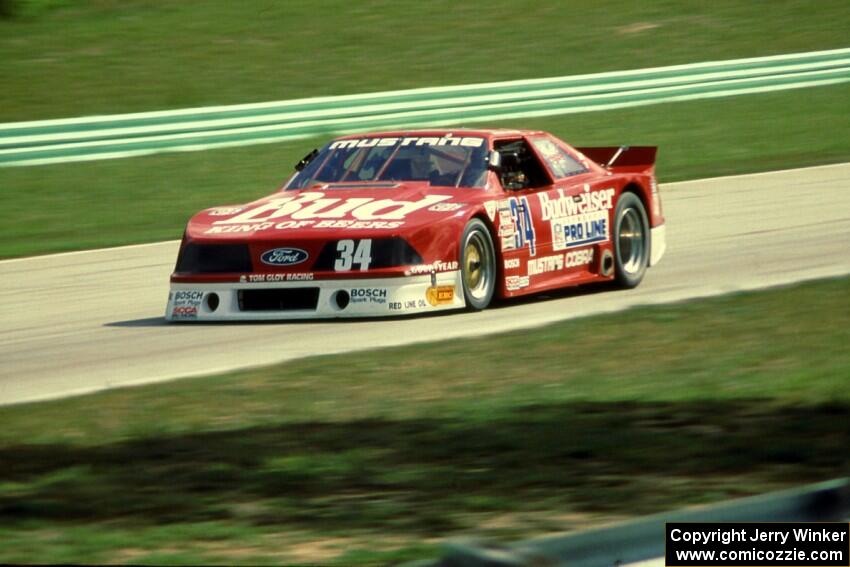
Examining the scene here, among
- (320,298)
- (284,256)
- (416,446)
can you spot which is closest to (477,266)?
(320,298)

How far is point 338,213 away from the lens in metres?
10.3

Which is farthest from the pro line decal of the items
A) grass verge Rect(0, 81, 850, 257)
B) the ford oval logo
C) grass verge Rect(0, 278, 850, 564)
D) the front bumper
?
grass verge Rect(0, 81, 850, 257)

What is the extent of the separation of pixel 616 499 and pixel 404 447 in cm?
116

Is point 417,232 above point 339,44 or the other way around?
the other way around

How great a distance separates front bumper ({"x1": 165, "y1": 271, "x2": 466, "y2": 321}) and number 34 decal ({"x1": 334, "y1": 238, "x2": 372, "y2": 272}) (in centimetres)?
11

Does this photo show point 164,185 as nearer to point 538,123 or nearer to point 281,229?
point 538,123

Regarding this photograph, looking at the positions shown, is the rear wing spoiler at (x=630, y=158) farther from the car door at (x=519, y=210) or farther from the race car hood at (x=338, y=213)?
the race car hood at (x=338, y=213)

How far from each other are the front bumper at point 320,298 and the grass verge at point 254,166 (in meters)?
4.51

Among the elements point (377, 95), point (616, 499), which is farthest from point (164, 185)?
point (616, 499)

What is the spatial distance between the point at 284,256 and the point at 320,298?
14.3 inches

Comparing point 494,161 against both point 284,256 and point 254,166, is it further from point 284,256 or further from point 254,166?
point 254,166

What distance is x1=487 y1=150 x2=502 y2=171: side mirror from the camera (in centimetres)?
1101

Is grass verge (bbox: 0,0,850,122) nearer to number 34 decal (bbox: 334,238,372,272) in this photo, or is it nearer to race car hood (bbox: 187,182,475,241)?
race car hood (bbox: 187,182,475,241)

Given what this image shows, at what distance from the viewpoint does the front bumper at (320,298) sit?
32.9 ft
